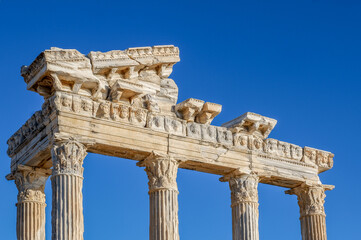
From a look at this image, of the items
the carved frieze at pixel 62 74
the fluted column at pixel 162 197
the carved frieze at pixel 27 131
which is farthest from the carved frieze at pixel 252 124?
the carved frieze at pixel 27 131

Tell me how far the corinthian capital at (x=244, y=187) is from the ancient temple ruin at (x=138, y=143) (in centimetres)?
4

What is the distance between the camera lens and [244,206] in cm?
3503

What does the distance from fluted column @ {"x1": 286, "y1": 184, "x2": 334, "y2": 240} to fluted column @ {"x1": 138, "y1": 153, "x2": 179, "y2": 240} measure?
6.67 meters

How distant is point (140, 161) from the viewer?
33.8m

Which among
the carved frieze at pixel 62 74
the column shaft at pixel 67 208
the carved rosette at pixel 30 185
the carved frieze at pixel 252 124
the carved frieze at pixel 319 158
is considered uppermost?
the carved frieze at pixel 62 74

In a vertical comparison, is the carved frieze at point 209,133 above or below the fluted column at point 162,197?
above

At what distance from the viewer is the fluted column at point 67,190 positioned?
30141 millimetres

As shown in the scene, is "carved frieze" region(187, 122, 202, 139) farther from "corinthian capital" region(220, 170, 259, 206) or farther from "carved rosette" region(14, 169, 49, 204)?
"carved rosette" region(14, 169, 49, 204)

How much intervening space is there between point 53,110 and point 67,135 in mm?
1056

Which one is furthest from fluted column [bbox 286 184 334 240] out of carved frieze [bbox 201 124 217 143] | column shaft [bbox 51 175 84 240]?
column shaft [bbox 51 175 84 240]

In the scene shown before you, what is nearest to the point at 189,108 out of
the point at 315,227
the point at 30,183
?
the point at 30,183

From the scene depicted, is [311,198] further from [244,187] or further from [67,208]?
[67,208]

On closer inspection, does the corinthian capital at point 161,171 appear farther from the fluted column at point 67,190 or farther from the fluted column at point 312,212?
the fluted column at point 312,212

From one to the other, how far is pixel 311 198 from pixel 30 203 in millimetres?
11696
